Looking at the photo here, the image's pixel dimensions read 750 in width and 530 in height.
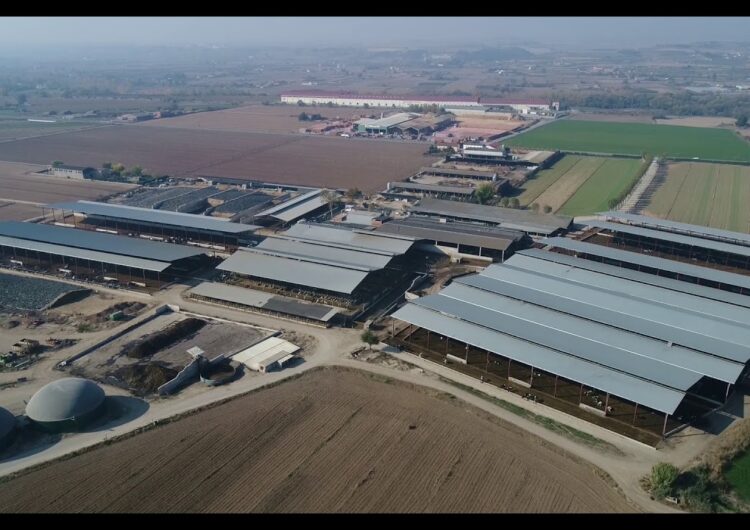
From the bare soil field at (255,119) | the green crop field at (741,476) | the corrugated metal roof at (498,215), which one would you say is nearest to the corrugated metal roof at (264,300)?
the corrugated metal roof at (498,215)

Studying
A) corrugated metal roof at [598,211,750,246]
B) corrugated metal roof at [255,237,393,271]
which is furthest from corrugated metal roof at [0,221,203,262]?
corrugated metal roof at [598,211,750,246]

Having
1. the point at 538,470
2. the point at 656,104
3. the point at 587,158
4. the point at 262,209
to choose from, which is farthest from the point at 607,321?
the point at 656,104

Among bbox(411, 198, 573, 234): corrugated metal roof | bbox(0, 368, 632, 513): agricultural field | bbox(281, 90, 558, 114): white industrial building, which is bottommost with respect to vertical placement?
bbox(0, 368, 632, 513): agricultural field

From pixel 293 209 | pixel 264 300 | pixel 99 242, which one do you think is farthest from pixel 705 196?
pixel 99 242

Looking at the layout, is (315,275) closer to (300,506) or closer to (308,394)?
(308,394)

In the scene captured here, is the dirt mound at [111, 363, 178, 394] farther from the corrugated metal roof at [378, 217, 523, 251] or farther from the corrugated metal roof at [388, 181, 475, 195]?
the corrugated metal roof at [388, 181, 475, 195]
